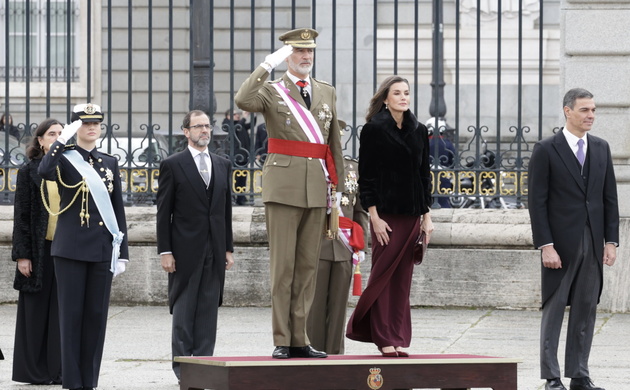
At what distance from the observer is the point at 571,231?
855 centimetres

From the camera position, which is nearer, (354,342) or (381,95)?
(381,95)

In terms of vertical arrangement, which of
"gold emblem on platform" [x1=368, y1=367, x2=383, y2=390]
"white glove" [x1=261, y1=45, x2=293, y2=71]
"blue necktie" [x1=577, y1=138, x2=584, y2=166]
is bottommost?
"gold emblem on platform" [x1=368, y1=367, x2=383, y2=390]

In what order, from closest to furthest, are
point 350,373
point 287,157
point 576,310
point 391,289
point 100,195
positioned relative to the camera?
point 350,373, point 287,157, point 391,289, point 100,195, point 576,310

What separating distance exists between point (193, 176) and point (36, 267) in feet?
3.66

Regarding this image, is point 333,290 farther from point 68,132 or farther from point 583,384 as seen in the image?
point 68,132

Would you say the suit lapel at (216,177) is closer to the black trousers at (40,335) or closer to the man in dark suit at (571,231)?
the black trousers at (40,335)

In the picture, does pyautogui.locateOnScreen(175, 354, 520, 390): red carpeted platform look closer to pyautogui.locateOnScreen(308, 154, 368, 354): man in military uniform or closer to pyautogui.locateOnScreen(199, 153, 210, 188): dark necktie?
pyautogui.locateOnScreen(308, 154, 368, 354): man in military uniform

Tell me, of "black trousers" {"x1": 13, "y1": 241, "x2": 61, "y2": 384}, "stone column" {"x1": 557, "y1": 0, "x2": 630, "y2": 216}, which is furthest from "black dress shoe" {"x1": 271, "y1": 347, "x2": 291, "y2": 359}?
"stone column" {"x1": 557, "y1": 0, "x2": 630, "y2": 216}

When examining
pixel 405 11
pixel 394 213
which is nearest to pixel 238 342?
pixel 394 213

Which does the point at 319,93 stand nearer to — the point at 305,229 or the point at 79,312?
the point at 305,229

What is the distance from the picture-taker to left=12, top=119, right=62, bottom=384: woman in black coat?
9148 millimetres

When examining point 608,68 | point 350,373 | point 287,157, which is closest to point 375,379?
point 350,373

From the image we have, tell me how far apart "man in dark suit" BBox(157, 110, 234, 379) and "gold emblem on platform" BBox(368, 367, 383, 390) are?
1604 mm

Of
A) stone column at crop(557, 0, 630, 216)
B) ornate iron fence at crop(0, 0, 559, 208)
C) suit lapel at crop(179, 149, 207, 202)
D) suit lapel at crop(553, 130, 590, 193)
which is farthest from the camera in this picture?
ornate iron fence at crop(0, 0, 559, 208)
